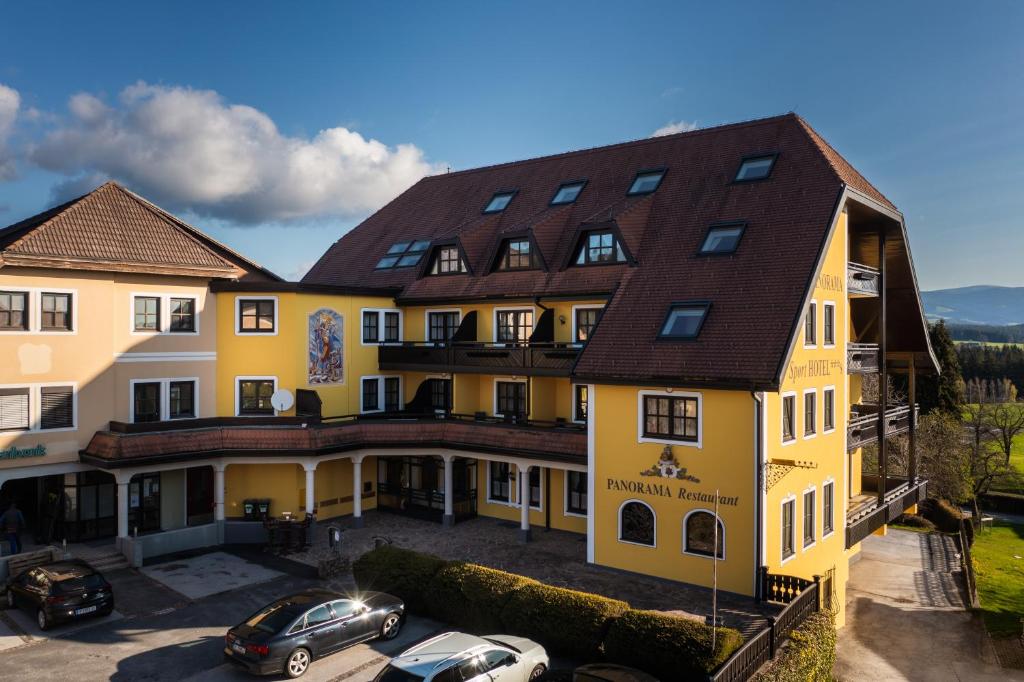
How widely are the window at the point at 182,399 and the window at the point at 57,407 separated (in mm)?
3505

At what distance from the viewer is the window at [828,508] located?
79.9ft

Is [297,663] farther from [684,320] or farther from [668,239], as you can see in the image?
[668,239]

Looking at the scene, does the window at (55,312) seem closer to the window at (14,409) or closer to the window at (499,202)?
the window at (14,409)

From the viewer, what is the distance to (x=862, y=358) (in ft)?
88.6

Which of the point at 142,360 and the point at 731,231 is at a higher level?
the point at 731,231

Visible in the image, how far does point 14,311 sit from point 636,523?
22527 mm

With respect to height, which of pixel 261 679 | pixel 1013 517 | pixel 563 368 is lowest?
pixel 1013 517

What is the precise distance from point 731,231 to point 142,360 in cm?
2285

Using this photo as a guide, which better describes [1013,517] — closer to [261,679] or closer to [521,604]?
[521,604]

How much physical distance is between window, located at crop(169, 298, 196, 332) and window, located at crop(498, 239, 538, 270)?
13050mm

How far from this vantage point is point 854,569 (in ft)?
105

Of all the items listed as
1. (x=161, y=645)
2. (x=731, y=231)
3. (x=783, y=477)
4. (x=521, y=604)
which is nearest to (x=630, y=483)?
(x=783, y=477)

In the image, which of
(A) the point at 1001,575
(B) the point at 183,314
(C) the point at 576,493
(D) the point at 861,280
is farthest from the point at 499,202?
(A) the point at 1001,575

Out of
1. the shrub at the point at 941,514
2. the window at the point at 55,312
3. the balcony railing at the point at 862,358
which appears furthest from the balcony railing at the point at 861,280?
the window at the point at 55,312
